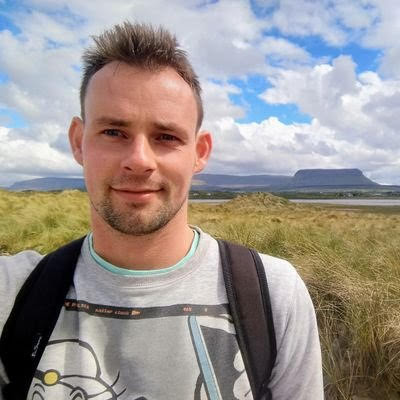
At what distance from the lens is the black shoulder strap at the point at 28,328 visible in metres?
1.21

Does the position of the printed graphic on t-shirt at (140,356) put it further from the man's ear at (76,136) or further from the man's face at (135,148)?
the man's ear at (76,136)

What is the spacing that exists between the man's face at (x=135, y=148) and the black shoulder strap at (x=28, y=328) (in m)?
0.32

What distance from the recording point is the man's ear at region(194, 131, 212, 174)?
5.42 feet

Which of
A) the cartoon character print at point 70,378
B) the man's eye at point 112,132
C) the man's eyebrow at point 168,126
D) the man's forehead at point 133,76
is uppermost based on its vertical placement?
the man's forehead at point 133,76

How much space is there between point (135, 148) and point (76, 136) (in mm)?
369

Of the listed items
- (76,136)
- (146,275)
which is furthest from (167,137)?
(146,275)

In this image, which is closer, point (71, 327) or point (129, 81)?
point (71, 327)

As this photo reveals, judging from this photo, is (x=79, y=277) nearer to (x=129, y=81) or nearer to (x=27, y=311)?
(x=27, y=311)

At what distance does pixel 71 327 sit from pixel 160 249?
1.37 ft

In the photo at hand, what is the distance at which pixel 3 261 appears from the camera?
1.36 m

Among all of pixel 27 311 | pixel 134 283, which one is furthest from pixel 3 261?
pixel 134 283

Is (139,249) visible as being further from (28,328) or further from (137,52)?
(137,52)

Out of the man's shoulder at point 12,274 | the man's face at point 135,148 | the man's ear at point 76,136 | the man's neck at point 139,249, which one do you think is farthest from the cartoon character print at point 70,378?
the man's ear at point 76,136

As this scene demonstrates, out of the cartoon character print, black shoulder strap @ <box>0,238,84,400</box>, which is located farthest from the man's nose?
the cartoon character print
